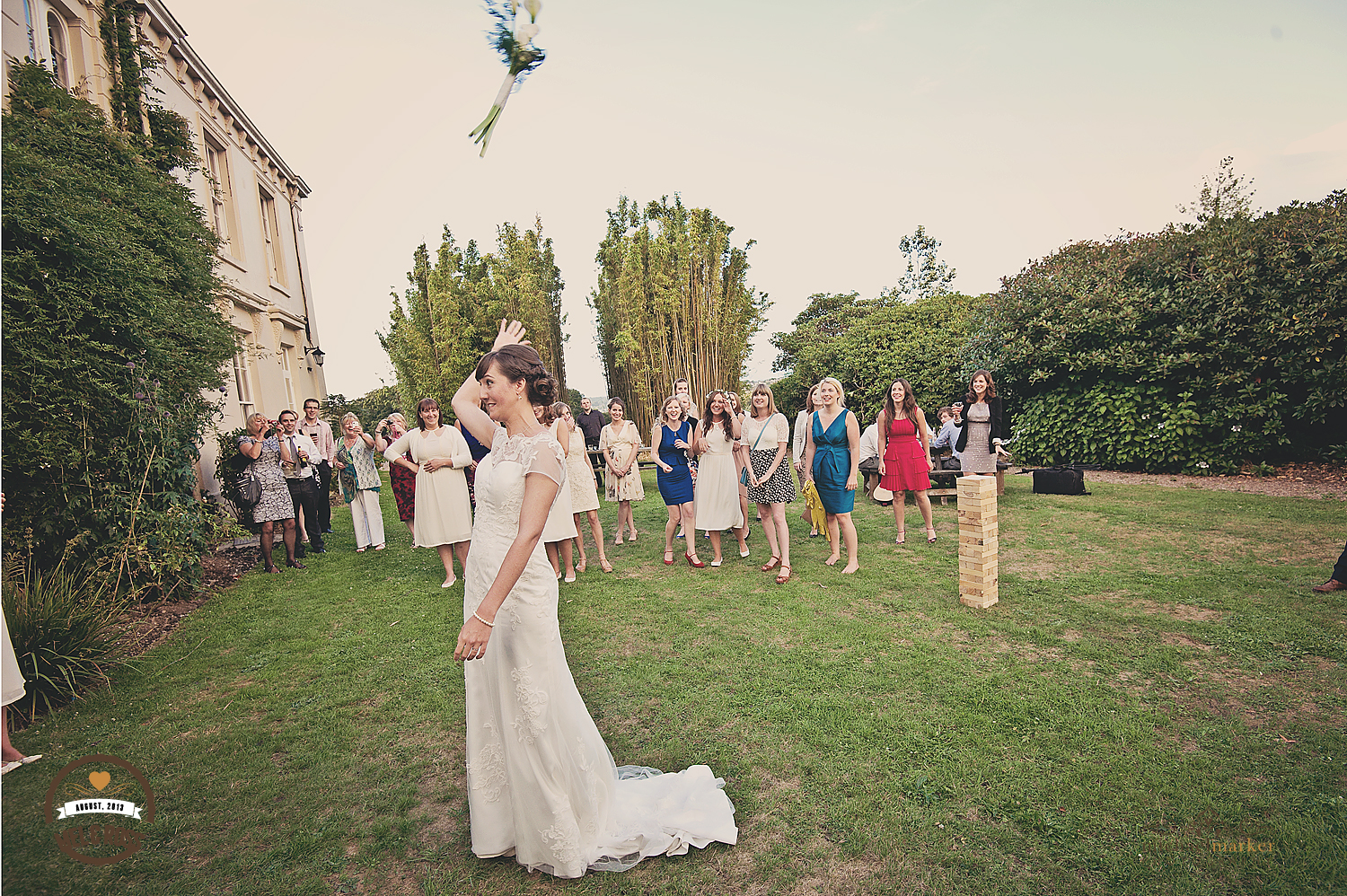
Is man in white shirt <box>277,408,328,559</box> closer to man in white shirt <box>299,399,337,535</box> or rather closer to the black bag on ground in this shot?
man in white shirt <box>299,399,337,535</box>

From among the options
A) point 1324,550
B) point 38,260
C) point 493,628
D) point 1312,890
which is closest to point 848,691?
point 1312,890

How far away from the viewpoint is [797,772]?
3180mm

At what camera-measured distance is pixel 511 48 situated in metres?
2.44

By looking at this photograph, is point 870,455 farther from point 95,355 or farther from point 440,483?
point 95,355

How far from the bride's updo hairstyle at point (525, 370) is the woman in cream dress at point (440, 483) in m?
4.08

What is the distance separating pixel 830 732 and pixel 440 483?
4.89 meters

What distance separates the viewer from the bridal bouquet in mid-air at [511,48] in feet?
7.70

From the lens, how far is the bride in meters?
2.56

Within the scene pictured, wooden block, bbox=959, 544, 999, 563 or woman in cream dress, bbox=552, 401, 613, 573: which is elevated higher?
woman in cream dress, bbox=552, 401, 613, 573

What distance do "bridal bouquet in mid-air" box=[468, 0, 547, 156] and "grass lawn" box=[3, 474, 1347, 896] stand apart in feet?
10.4

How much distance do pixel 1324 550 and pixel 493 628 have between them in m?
8.21

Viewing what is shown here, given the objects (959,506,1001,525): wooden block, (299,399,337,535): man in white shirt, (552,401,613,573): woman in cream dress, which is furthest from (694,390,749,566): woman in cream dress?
(299,399,337,535): man in white shirt

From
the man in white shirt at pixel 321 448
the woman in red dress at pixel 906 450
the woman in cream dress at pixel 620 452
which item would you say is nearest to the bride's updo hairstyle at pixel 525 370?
the woman in cream dress at pixel 620 452

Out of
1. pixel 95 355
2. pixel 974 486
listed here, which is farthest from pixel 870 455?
pixel 95 355
